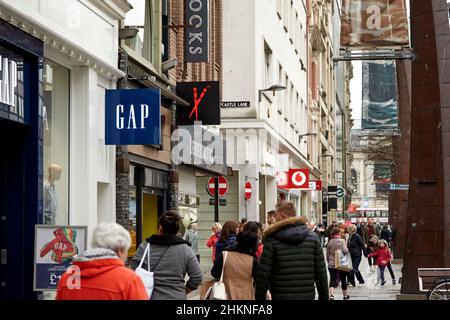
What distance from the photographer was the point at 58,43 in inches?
505

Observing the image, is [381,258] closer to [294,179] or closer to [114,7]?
[114,7]

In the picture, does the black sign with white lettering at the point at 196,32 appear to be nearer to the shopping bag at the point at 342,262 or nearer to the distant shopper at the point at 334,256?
the distant shopper at the point at 334,256

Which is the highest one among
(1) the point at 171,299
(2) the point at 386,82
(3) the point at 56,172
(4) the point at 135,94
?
(2) the point at 386,82

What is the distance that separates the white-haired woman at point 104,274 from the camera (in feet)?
18.3

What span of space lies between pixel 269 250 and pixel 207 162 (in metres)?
16.2

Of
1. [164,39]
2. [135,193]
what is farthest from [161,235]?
[164,39]

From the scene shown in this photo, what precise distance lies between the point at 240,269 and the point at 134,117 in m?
4.93

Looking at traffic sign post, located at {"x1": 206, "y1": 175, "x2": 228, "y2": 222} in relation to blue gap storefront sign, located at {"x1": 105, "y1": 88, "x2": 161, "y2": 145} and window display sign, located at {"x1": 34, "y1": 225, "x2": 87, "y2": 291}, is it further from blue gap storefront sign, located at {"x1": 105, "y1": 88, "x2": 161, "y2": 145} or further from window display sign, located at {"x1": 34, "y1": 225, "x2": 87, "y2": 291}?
window display sign, located at {"x1": 34, "y1": 225, "x2": 87, "y2": 291}

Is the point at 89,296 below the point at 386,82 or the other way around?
below

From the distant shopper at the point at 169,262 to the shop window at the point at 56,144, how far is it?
4.16 meters

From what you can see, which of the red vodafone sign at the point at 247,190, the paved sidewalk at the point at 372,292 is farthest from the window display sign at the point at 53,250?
the red vodafone sign at the point at 247,190

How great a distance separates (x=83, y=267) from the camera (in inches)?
224

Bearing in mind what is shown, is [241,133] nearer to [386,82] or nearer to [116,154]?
[116,154]

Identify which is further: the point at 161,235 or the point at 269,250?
the point at 269,250
